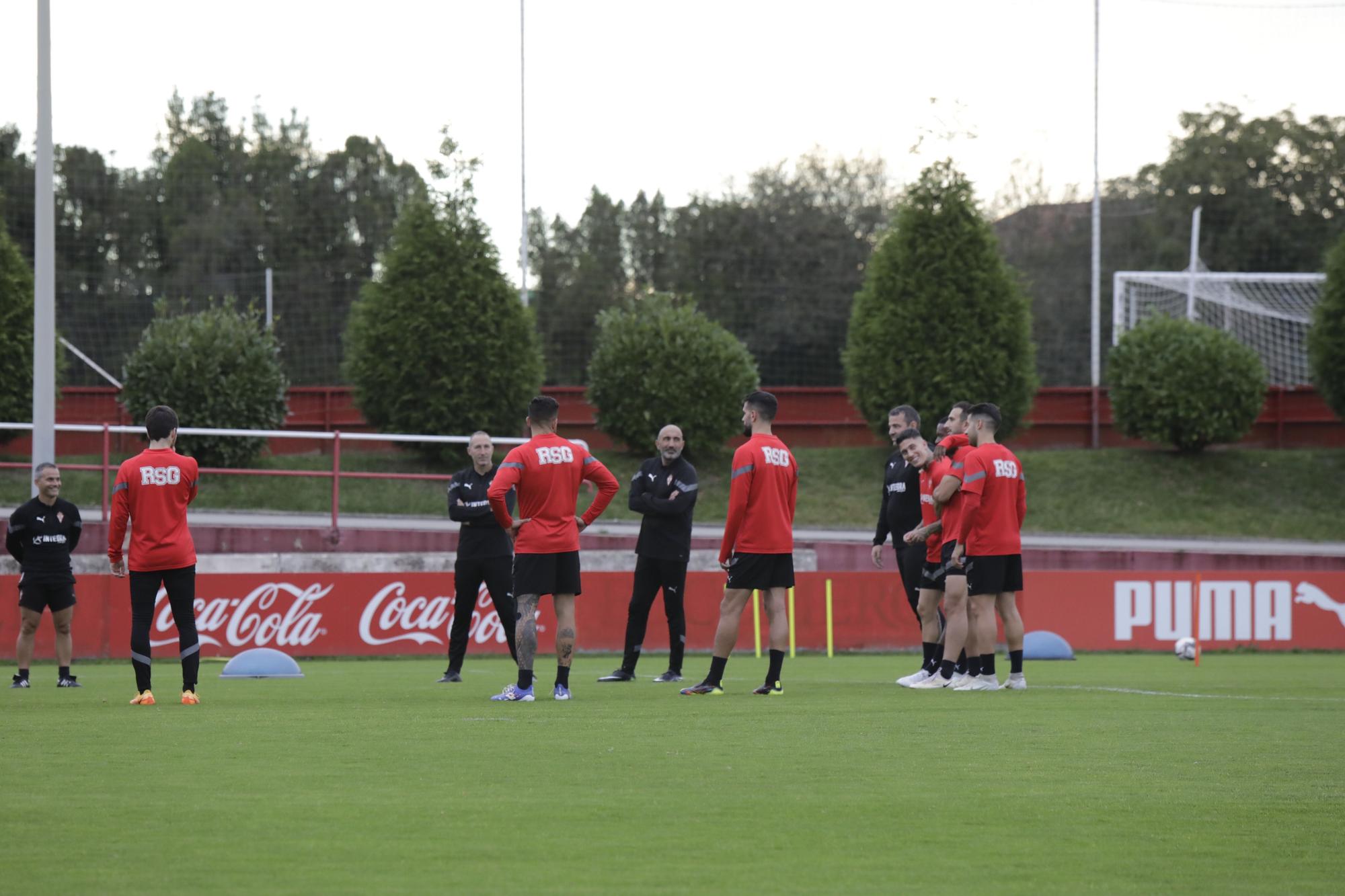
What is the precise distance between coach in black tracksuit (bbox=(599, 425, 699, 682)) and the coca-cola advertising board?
550 cm

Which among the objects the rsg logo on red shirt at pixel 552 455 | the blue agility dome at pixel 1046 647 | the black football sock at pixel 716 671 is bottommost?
the blue agility dome at pixel 1046 647

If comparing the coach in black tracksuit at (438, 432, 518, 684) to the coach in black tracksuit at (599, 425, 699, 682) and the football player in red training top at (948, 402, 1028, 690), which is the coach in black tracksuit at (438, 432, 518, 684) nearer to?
the coach in black tracksuit at (599, 425, 699, 682)

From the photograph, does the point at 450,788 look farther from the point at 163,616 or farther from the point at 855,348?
the point at 855,348

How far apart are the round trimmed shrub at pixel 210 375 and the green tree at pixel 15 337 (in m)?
1.88

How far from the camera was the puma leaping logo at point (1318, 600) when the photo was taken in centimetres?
2133

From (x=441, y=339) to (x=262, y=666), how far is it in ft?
60.8

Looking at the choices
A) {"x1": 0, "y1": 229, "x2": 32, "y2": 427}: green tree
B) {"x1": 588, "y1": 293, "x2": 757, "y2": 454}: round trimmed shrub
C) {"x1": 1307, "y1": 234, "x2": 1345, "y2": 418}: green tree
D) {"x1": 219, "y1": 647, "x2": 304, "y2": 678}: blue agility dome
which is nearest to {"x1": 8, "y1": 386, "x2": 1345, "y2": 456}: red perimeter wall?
{"x1": 1307, "y1": 234, "x2": 1345, "y2": 418}: green tree

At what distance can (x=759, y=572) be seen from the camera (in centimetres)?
1149

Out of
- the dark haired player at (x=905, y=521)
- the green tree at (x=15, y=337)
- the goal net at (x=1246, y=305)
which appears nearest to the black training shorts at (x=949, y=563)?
the dark haired player at (x=905, y=521)

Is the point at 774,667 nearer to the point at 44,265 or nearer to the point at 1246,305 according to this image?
the point at 44,265

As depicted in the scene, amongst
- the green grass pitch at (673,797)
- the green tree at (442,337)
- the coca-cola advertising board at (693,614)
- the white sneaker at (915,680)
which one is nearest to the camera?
the green grass pitch at (673,797)

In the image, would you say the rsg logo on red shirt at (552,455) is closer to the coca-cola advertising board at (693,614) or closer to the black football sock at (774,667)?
the black football sock at (774,667)

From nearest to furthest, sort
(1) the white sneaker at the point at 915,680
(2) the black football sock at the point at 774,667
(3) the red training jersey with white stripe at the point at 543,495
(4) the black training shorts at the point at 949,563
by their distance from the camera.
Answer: (3) the red training jersey with white stripe at the point at 543,495, (2) the black football sock at the point at 774,667, (4) the black training shorts at the point at 949,563, (1) the white sneaker at the point at 915,680

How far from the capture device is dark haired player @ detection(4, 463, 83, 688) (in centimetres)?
1392
